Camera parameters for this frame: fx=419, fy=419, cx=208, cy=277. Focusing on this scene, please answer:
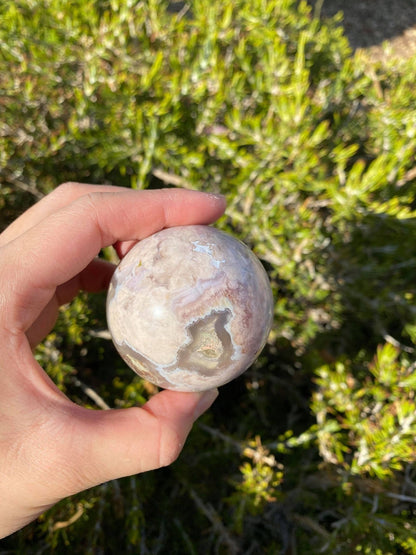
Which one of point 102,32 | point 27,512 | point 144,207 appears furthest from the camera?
point 102,32

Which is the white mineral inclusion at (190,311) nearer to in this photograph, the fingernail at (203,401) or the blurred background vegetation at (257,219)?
the fingernail at (203,401)

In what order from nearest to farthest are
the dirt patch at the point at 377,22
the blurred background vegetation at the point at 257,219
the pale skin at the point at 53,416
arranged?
the pale skin at the point at 53,416
the blurred background vegetation at the point at 257,219
the dirt patch at the point at 377,22

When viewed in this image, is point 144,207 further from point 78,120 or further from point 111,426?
point 78,120

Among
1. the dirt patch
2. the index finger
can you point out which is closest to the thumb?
the index finger

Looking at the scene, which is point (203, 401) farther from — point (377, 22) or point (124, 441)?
point (377, 22)

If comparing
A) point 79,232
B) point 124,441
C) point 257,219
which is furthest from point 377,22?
point 124,441

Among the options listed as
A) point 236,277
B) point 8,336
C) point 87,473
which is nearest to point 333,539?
point 87,473

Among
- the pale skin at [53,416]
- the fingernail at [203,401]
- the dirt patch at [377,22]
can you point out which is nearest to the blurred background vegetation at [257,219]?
the fingernail at [203,401]
